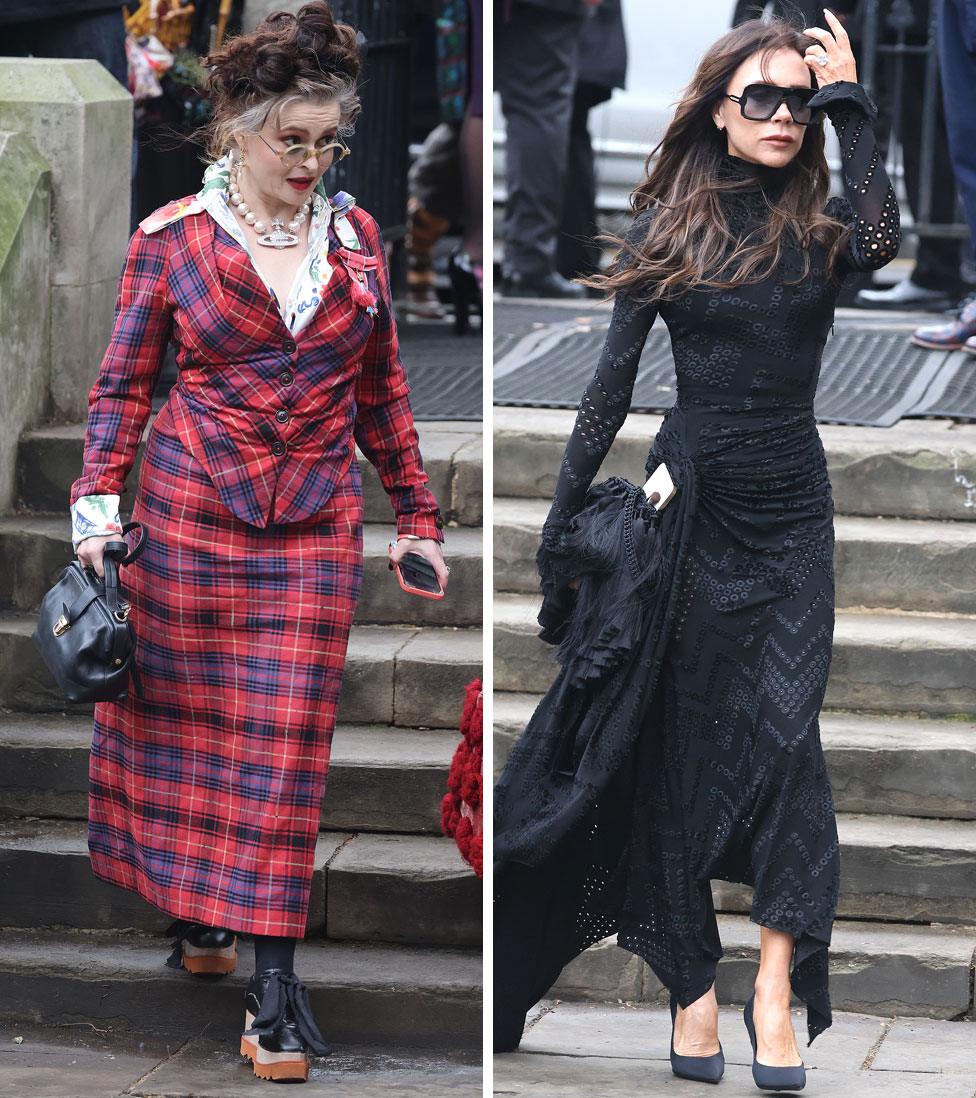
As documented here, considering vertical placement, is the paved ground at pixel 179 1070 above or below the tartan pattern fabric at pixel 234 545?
below

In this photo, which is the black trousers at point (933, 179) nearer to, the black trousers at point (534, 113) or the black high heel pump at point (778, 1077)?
the black trousers at point (534, 113)

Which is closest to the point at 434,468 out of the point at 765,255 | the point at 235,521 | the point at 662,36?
the point at 235,521

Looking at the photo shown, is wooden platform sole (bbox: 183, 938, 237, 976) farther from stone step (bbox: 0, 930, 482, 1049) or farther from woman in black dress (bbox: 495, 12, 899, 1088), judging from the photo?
woman in black dress (bbox: 495, 12, 899, 1088)

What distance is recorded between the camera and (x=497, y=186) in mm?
10992

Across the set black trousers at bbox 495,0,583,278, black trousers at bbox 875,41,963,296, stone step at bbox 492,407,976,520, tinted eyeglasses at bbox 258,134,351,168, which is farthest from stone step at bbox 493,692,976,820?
black trousers at bbox 495,0,583,278

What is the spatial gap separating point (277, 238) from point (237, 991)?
67.8 inches

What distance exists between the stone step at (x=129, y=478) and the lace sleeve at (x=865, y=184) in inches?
79.7

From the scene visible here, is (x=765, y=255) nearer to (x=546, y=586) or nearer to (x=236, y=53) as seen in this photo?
(x=546, y=586)

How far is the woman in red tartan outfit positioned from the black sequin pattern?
0.50 metres

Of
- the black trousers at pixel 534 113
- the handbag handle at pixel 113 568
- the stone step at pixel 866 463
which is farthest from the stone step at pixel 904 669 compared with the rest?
the black trousers at pixel 534 113

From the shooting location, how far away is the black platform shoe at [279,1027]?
4.42 m

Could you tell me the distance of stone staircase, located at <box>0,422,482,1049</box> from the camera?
482cm

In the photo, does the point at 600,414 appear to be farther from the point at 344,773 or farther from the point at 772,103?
the point at 344,773

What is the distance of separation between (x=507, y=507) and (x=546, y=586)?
1.92 meters
